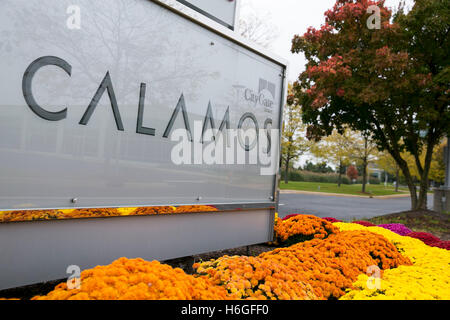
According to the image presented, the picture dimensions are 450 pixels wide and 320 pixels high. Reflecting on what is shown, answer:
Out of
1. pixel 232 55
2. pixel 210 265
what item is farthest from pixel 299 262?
pixel 232 55

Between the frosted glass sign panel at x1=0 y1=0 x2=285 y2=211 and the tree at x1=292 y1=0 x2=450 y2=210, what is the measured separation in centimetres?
654

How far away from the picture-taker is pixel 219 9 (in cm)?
410

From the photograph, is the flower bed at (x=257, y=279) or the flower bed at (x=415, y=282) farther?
the flower bed at (x=415, y=282)

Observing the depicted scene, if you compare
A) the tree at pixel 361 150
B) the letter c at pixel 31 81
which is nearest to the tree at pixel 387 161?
the tree at pixel 361 150

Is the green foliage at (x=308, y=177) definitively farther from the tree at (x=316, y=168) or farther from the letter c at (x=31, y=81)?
the letter c at (x=31, y=81)

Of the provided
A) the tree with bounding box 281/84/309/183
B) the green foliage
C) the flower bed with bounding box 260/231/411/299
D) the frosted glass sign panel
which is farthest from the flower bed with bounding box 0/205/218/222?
the green foliage

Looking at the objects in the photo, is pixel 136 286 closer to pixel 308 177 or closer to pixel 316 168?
pixel 308 177

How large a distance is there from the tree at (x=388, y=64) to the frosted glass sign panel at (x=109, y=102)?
21.4ft

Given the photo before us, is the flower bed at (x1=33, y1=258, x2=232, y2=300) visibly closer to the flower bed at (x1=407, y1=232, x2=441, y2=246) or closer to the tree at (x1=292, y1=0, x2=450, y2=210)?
the flower bed at (x1=407, y1=232, x2=441, y2=246)

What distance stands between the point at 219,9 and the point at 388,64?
22.2ft

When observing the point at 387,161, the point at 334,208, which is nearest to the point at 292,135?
the point at 387,161

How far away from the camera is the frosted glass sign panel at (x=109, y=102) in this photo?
238 cm

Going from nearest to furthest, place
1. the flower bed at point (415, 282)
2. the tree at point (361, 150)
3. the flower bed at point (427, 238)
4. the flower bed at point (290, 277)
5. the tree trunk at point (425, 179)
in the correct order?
the flower bed at point (290, 277)
the flower bed at point (415, 282)
the flower bed at point (427, 238)
the tree trunk at point (425, 179)
the tree at point (361, 150)

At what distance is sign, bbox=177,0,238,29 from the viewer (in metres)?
3.80
